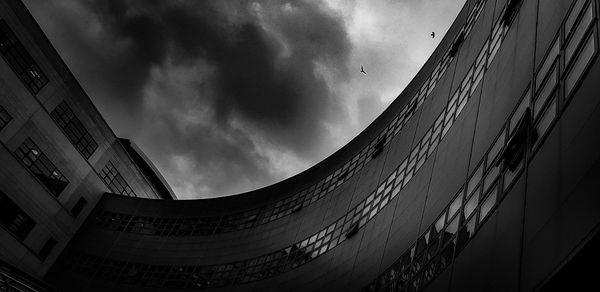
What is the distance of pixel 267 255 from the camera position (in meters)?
36.9

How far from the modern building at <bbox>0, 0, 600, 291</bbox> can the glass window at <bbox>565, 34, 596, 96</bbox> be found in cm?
6

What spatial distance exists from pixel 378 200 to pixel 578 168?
20.2 meters

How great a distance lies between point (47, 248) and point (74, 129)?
10.8 m

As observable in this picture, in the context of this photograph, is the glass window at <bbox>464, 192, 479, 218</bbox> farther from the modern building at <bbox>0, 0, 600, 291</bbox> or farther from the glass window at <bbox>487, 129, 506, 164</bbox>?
the glass window at <bbox>487, 129, 506, 164</bbox>

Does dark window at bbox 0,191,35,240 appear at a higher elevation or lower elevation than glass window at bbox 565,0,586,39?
lower

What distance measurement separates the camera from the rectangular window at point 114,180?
48.3 metres

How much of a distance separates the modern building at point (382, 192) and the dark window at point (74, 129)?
0.51 ft

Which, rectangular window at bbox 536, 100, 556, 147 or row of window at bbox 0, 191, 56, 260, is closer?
rectangular window at bbox 536, 100, 556, 147

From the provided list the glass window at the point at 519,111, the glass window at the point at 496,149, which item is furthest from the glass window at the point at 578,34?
the glass window at the point at 496,149

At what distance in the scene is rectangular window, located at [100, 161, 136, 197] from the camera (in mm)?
48291

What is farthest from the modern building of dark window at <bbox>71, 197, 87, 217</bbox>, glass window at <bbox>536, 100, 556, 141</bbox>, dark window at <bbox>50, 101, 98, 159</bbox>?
dark window at <bbox>71, 197, 87, 217</bbox>

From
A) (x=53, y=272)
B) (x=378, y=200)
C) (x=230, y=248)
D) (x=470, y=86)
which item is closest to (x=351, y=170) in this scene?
(x=378, y=200)

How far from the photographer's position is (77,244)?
4438 centimetres

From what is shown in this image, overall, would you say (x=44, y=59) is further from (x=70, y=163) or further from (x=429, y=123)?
(x=429, y=123)
